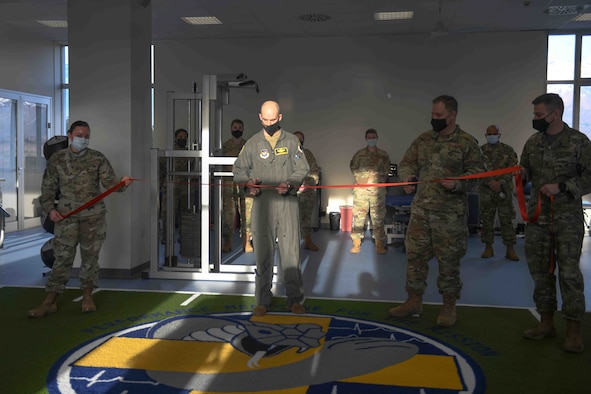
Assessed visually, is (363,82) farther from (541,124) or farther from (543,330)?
(543,330)

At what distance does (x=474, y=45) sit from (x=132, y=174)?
7141 mm

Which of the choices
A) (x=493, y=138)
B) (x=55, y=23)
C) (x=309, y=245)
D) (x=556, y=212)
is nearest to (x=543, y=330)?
(x=556, y=212)

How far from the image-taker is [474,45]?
10461 millimetres

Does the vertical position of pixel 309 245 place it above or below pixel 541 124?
below

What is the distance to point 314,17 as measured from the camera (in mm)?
9336

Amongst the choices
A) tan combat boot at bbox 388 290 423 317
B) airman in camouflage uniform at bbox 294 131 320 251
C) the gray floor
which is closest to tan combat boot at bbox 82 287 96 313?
the gray floor

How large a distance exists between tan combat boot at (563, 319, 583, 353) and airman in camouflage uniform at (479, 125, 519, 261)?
3.58m

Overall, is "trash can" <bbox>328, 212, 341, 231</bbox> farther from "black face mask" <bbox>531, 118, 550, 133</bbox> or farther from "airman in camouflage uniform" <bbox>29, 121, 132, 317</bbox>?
"black face mask" <bbox>531, 118, 550, 133</bbox>

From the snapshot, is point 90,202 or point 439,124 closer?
point 439,124

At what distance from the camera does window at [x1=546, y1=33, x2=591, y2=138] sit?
10.4 meters

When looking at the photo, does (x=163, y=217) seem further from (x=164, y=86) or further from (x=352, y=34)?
(x=352, y=34)

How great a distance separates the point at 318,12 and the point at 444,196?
5661 millimetres

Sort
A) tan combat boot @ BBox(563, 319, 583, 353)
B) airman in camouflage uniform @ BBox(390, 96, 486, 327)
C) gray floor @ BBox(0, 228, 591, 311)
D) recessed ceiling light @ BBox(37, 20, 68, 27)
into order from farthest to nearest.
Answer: recessed ceiling light @ BBox(37, 20, 68, 27) → gray floor @ BBox(0, 228, 591, 311) → airman in camouflage uniform @ BBox(390, 96, 486, 327) → tan combat boot @ BBox(563, 319, 583, 353)

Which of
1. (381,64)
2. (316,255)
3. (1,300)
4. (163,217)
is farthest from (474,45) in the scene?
(1,300)
